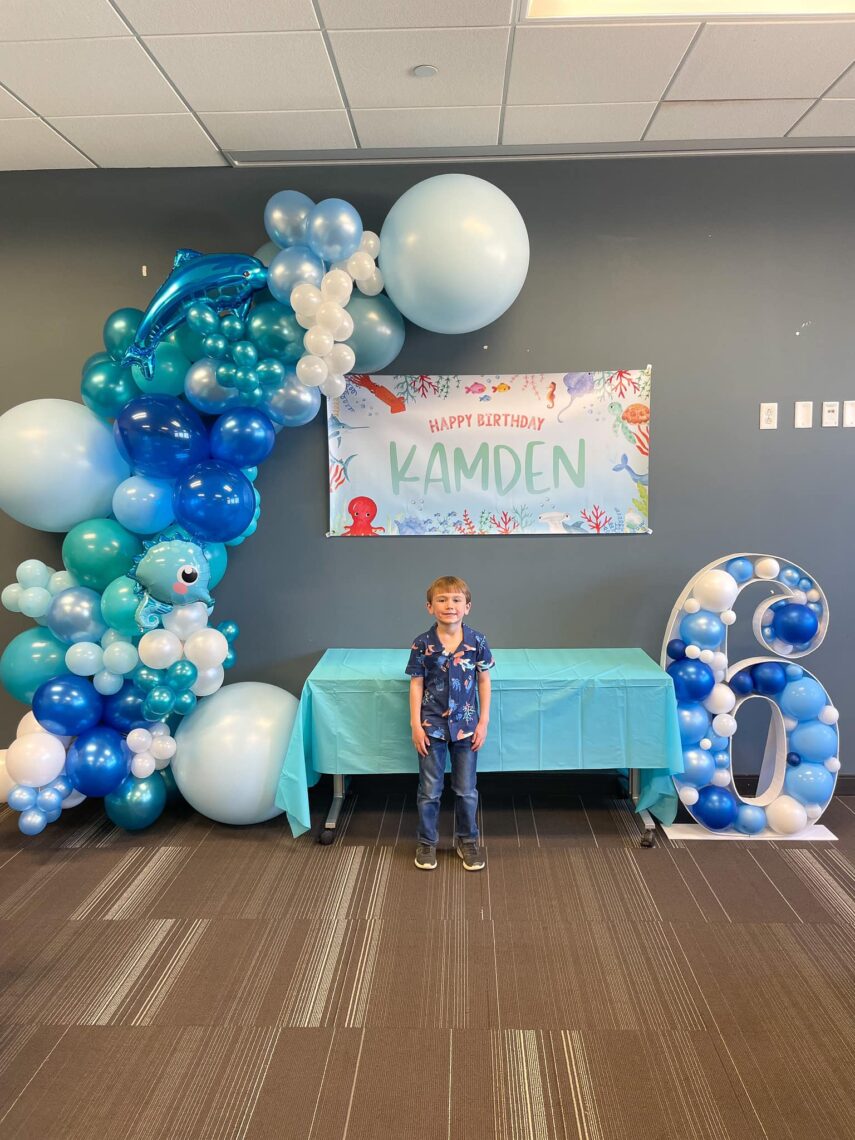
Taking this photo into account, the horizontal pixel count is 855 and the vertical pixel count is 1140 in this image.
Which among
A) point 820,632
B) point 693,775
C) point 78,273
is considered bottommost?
point 693,775

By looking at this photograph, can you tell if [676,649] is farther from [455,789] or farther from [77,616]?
[77,616]

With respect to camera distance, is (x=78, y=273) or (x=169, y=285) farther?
(x=78, y=273)

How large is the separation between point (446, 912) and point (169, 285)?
228 centimetres

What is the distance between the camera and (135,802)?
301 cm

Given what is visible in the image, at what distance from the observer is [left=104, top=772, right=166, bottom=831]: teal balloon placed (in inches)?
119

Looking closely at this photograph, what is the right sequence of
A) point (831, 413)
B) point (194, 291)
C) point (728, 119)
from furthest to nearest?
1. point (831, 413)
2. point (728, 119)
3. point (194, 291)

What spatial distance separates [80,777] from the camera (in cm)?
290

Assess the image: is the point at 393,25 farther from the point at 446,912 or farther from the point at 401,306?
the point at 446,912

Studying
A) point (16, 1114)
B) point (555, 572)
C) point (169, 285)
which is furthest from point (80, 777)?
point (555, 572)

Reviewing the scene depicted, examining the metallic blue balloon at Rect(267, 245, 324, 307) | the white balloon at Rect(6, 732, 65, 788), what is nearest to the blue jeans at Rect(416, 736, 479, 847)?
the white balloon at Rect(6, 732, 65, 788)

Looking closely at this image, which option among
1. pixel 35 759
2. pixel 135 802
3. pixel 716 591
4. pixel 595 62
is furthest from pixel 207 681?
pixel 595 62

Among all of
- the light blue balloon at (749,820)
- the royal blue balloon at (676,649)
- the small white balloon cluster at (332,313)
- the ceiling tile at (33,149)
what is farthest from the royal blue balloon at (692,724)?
the ceiling tile at (33,149)

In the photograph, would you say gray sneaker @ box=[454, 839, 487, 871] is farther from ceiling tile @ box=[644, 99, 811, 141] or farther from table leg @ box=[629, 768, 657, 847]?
ceiling tile @ box=[644, 99, 811, 141]

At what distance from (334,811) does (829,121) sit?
3.18 metres
